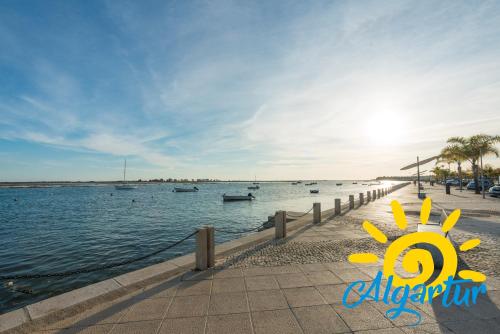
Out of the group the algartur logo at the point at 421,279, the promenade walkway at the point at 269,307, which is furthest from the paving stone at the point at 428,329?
the algartur logo at the point at 421,279

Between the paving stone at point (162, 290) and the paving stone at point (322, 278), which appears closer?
Answer: the paving stone at point (162, 290)

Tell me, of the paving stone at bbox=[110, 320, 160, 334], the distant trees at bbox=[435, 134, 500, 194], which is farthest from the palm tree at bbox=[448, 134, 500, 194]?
the paving stone at bbox=[110, 320, 160, 334]

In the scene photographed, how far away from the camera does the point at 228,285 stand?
5156mm

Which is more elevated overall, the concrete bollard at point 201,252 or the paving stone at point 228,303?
the concrete bollard at point 201,252

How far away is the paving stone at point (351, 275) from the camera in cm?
535

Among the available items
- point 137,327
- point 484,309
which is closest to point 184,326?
point 137,327

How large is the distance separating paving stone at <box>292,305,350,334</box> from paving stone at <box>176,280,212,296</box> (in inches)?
71.1

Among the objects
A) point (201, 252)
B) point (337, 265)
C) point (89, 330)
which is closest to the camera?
point (89, 330)

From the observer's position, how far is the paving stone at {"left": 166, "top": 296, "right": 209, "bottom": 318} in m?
4.02

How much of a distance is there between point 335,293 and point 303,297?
0.64 m

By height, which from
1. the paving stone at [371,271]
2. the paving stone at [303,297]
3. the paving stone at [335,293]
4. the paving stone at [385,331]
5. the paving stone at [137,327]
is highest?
the paving stone at [371,271]

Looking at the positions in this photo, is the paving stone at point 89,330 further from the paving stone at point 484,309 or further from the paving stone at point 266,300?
the paving stone at point 484,309

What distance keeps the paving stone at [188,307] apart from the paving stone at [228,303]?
5.0 inches

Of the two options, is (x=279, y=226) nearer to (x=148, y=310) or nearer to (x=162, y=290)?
(x=162, y=290)
